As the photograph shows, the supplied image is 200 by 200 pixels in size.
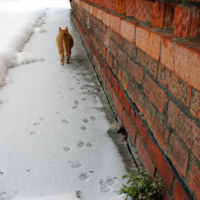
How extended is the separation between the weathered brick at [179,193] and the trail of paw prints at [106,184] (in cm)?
47

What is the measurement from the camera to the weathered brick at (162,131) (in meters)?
1.01

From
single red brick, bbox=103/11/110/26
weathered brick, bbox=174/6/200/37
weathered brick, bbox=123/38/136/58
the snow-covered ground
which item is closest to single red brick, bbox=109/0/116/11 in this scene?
single red brick, bbox=103/11/110/26

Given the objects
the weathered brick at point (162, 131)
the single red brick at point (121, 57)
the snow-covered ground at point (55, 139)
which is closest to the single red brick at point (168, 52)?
the weathered brick at point (162, 131)

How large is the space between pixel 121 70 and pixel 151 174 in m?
0.88

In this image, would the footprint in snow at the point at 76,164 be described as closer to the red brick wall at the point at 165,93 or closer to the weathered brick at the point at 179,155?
the red brick wall at the point at 165,93

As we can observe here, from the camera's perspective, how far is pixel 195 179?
784mm

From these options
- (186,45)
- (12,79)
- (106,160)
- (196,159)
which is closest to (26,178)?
(106,160)

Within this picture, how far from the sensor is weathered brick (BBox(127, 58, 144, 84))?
132 cm

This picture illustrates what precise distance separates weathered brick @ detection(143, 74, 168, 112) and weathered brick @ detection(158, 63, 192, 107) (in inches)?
2.2

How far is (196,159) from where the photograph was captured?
778mm

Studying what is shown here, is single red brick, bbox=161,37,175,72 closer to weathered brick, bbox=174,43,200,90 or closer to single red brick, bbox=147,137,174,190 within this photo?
weathered brick, bbox=174,43,200,90

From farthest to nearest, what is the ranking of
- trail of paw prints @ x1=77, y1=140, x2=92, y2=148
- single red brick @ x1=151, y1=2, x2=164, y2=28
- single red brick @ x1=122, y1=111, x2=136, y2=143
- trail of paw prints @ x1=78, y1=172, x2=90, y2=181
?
trail of paw prints @ x1=77, y1=140, x2=92, y2=148 < single red brick @ x1=122, y1=111, x2=136, y2=143 < trail of paw prints @ x1=78, y1=172, x2=90, y2=181 < single red brick @ x1=151, y1=2, x2=164, y2=28

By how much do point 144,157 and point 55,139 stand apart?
29.9 inches

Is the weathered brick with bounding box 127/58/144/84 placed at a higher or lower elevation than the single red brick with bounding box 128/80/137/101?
higher
